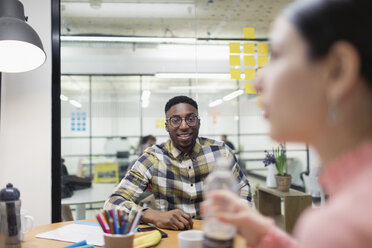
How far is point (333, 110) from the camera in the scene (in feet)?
1.54

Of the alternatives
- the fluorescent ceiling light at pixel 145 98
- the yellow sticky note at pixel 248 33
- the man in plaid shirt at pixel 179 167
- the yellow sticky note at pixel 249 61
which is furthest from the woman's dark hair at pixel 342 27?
the fluorescent ceiling light at pixel 145 98

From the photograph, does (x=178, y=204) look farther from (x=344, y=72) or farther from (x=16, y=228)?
(x=344, y=72)

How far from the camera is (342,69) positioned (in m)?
0.46

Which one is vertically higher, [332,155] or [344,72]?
[344,72]

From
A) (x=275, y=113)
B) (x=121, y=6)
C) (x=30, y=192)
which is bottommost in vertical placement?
(x=30, y=192)

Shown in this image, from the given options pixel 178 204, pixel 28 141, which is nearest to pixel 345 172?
pixel 178 204

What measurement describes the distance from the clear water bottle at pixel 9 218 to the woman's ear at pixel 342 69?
1.22m

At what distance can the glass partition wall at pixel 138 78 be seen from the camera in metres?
4.57

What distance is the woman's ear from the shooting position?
45 centimetres

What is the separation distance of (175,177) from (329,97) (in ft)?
4.93

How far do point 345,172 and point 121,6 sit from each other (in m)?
4.99

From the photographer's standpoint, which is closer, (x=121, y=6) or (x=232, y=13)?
(x=232, y=13)

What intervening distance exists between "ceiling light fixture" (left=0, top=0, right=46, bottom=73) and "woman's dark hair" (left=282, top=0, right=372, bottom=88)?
5.56 feet

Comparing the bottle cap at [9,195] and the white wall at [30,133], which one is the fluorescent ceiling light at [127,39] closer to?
the white wall at [30,133]
